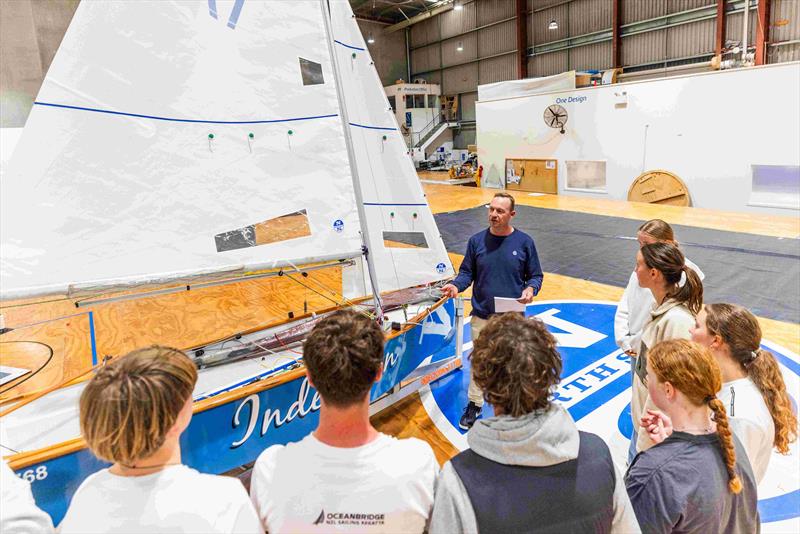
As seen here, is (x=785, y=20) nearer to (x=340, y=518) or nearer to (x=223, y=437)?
(x=223, y=437)

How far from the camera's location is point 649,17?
1884cm

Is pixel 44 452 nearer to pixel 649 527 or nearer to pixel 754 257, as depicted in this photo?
pixel 649 527

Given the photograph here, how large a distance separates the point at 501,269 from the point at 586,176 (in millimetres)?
13916

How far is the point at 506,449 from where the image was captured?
124 centimetres

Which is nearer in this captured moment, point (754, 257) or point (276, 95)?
point (276, 95)

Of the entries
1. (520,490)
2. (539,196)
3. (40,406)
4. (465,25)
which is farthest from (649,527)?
(465,25)

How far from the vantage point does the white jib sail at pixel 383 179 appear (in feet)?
12.4

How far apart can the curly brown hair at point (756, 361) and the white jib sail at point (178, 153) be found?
2190 millimetres

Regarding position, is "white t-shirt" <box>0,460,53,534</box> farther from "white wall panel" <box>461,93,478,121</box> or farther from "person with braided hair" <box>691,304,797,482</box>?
"white wall panel" <box>461,93,478,121</box>

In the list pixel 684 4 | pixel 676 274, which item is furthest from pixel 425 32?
pixel 676 274

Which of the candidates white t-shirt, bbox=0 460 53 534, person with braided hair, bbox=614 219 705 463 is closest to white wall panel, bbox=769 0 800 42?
person with braided hair, bbox=614 219 705 463

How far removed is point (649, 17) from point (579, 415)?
65.0 feet

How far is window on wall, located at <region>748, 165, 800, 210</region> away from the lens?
38.6ft

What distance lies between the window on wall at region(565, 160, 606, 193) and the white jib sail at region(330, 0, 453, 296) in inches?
520
